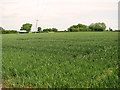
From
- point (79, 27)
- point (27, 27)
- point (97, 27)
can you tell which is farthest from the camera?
point (97, 27)

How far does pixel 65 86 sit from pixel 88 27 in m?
125

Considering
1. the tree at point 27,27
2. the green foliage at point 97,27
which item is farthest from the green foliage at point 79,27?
the tree at point 27,27

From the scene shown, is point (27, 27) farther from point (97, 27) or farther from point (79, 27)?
point (97, 27)

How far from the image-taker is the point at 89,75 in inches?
149

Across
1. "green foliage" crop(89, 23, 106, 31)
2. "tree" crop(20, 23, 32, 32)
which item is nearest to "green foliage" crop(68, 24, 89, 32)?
"green foliage" crop(89, 23, 106, 31)

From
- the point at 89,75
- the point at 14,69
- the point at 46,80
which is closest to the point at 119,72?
the point at 89,75

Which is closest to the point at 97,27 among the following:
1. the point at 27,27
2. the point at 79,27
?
the point at 79,27

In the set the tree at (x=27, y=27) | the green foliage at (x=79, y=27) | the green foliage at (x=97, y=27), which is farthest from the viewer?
the green foliage at (x=97, y=27)

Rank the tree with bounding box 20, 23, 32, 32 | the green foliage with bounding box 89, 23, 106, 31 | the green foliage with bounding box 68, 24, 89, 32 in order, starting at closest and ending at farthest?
1. the green foliage with bounding box 68, 24, 89, 32
2. the tree with bounding box 20, 23, 32, 32
3. the green foliage with bounding box 89, 23, 106, 31

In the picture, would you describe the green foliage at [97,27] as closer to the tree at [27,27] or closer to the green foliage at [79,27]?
the green foliage at [79,27]

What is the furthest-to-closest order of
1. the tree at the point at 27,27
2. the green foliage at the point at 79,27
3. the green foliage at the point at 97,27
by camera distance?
1. the green foliage at the point at 97,27
2. the tree at the point at 27,27
3. the green foliage at the point at 79,27

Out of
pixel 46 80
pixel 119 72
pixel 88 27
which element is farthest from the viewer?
pixel 88 27

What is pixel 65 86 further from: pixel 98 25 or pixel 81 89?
pixel 98 25

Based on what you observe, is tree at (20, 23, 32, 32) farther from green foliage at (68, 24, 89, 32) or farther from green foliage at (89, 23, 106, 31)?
green foliage at (89, 23, 106, 31)
